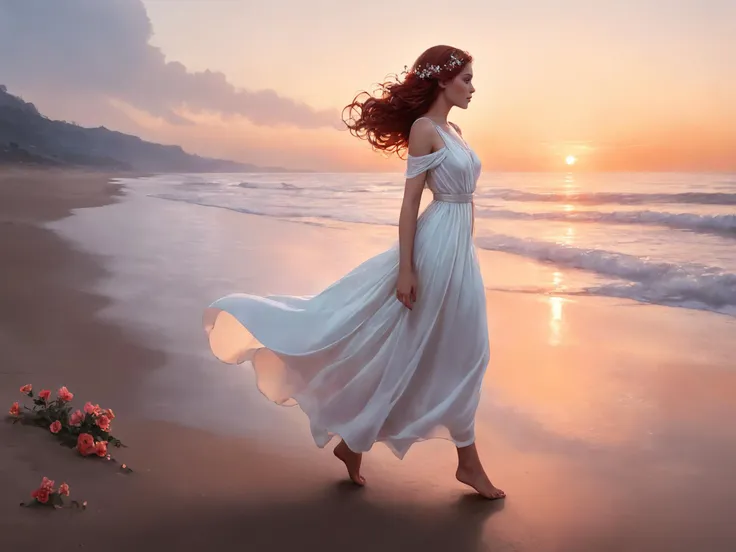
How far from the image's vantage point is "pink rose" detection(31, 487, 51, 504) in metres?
1.75

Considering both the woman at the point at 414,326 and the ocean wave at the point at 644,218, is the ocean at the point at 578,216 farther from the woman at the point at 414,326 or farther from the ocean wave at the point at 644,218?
the woman at the point at 414,326

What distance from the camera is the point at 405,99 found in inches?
82.1

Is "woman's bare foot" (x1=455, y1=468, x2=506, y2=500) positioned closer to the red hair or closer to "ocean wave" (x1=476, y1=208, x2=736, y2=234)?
the red hair

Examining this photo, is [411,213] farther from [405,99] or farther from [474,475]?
[474,475]

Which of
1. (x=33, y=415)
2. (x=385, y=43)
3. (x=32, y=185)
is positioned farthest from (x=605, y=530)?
(x=32, y=185)

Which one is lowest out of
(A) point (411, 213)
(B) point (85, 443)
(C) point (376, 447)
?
(C) point (376, 447)

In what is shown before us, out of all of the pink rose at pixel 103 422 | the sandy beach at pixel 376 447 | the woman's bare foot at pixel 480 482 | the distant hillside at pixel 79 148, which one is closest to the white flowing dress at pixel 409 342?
the woman's bare foot at pixel 480 482

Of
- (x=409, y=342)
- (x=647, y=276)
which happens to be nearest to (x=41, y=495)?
(x=409, y=342)

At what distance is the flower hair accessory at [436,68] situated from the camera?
6.66 ft

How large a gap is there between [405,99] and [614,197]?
245 inches

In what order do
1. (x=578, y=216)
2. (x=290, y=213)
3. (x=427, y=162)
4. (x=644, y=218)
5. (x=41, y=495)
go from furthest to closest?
(x=290, y=213), (x=578, y=216), (x=644, y=218), (x=427, y=162), (x=41, y=495)

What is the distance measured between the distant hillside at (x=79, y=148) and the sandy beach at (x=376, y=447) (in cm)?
204

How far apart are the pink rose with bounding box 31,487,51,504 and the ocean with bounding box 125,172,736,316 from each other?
331 cm

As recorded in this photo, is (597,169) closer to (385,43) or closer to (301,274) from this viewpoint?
(385,43)
